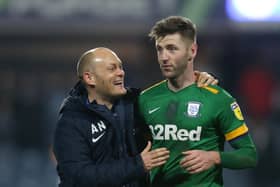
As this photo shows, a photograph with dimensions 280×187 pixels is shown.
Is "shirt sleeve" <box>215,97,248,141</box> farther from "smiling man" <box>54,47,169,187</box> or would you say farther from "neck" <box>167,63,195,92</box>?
"smiling man" <box>54,47,169,187</box>

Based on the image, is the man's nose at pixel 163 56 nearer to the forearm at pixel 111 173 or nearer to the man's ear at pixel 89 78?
the man's ear at pixel 89 78

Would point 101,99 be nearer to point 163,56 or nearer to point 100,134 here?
point 100,134

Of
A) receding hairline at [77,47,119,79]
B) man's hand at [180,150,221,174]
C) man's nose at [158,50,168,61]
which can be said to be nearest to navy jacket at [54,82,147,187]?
receding hairline at [77,47,119,79]

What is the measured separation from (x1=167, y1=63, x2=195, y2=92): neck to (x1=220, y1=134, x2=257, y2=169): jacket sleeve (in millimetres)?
416

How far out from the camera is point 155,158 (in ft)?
16.3

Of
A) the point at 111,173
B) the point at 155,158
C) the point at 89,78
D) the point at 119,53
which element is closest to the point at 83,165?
the point at 111,173

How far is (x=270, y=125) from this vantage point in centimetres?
1458

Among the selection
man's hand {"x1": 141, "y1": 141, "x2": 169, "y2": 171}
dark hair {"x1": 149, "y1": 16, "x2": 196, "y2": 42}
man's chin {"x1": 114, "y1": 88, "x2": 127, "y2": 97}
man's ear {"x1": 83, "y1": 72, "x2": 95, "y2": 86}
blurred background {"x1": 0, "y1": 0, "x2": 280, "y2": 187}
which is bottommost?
blurred background {"x1": 0, "y1": 0, "x2": 280, "y2": 187}

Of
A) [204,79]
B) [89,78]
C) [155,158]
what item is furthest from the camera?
[204,79]

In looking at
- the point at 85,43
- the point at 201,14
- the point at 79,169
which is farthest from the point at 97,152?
the point at 85,43

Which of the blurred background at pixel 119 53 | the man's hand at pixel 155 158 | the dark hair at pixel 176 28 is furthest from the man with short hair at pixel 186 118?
the blurred background at pixel 119 53

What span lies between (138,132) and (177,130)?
0.72ft

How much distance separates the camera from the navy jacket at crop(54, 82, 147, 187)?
5020 millimetres

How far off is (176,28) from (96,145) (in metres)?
0.76
